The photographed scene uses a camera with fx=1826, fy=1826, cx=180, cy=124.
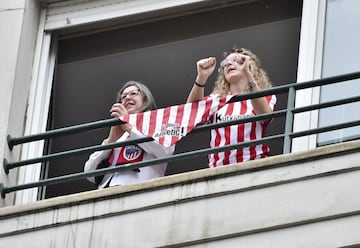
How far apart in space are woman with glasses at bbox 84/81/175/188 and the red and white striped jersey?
1.17 feet

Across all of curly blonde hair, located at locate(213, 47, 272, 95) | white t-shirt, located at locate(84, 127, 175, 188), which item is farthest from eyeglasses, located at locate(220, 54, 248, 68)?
white t-shirt, located at locate(84, 127, 175, 188)

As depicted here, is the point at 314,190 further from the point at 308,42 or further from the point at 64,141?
the point at 64,141

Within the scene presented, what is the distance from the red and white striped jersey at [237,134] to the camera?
41.6 feet

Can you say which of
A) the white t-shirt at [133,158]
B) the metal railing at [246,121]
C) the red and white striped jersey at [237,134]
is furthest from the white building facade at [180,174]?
the white t-shirt at [133,158]

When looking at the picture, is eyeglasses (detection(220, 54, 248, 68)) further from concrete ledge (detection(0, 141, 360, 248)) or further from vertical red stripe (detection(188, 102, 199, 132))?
concrete ledge (detection(0, 141, 360, 248))

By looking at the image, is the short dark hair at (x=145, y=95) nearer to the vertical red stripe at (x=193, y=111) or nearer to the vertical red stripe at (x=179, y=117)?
the vertical red stripe at (x=179, y=117)

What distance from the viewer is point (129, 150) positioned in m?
13.2

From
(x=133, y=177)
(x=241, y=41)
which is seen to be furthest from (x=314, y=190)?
(x=241, y=41)

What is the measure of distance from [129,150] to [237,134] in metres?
0.86

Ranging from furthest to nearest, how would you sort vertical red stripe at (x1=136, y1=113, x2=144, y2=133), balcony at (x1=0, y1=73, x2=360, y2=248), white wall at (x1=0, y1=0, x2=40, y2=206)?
white wall at (x1=0, y1=0, x2=40, y2=206) → vertical red stripe at (x1=136, y1=113, x2=144, y2=133) → balcony at (x1=0, y1=73, x2=360, y2=248)

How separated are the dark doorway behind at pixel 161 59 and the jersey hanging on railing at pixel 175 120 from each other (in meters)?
1.20

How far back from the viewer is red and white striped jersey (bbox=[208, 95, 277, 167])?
12680 mm

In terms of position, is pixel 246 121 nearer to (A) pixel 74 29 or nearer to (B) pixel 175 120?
(B) pixel 175 120

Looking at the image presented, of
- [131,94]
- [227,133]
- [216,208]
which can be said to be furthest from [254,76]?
[216,208]
